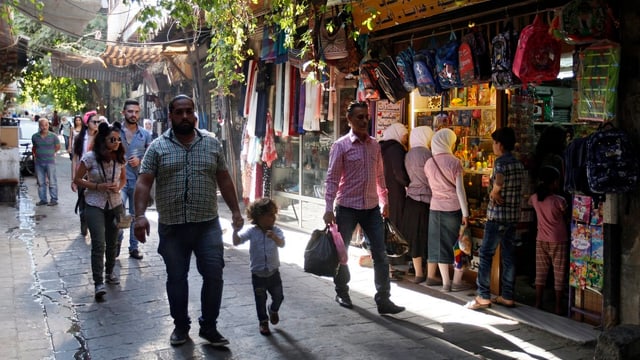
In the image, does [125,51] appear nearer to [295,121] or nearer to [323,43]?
[295,121]

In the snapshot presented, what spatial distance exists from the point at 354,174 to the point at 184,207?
1896 mm

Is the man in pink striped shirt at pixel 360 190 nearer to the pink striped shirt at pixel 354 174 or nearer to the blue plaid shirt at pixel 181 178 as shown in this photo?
the pink striped shirt at pixel 354 174

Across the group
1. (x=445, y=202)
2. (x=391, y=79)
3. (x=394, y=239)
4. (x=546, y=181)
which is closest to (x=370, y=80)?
(x=391, y=79)

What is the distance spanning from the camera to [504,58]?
6.00 metres

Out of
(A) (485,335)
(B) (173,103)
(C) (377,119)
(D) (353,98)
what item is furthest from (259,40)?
(A) (485,335)

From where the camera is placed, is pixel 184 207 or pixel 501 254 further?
pixel 501 254

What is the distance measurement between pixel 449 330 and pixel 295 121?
217 inches

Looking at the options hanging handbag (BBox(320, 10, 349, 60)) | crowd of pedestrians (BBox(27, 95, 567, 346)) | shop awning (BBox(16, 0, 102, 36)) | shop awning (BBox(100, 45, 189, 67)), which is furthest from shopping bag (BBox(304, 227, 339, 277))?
shop awning (BBox(100, 45, 189, 67))

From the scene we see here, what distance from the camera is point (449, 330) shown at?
18.9 ft

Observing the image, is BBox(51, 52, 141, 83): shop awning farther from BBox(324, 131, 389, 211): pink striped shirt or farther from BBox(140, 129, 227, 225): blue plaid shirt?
BBox(140, 129, 227, 225): blue plaid shirt

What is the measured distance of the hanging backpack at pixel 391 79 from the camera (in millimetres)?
7520

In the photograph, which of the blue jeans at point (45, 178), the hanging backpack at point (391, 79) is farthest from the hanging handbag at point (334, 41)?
the blue jeans at point (45, 178)

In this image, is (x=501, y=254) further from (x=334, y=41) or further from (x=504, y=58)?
(x=334, y=41)

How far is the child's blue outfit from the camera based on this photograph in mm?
5457
